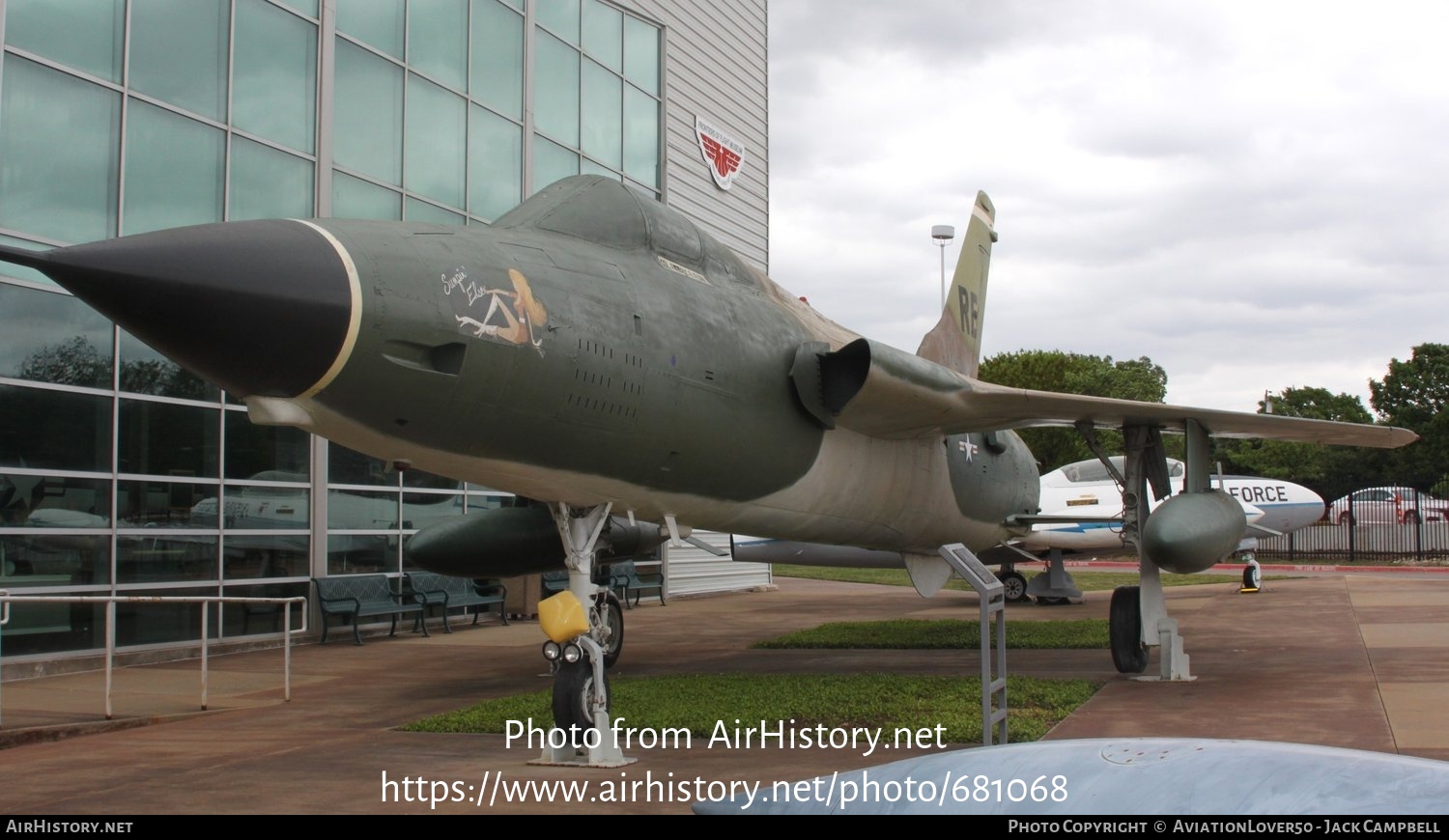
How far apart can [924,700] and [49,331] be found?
9282 millimetres

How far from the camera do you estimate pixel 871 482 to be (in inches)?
373

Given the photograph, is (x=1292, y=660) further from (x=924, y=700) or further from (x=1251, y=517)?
(x=1251, y=517)

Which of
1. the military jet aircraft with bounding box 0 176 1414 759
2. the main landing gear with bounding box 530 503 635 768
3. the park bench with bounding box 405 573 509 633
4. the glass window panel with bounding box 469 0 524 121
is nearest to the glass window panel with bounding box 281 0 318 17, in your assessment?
the glass window panel with bounding box 469 0 524 121

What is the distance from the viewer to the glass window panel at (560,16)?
19361mm

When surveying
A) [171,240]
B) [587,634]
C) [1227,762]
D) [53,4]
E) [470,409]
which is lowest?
[587,634]

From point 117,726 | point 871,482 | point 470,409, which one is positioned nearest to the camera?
point 470,409

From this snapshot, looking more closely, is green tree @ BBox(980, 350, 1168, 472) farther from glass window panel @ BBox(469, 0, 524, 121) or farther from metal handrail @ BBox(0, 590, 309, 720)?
metal handrail @ BBox(0, 590, 309, 720)

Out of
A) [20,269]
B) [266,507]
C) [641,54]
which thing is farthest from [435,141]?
[641,54]

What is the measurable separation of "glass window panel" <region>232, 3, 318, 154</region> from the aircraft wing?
29.6ft

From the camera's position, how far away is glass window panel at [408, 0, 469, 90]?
648 inches

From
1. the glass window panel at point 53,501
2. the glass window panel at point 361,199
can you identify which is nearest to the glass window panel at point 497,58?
the glass window panel at point 361,199

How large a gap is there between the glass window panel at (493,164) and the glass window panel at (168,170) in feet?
15.3

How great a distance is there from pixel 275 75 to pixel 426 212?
115 inches

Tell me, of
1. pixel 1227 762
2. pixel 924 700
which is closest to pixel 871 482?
pixel 924 700
